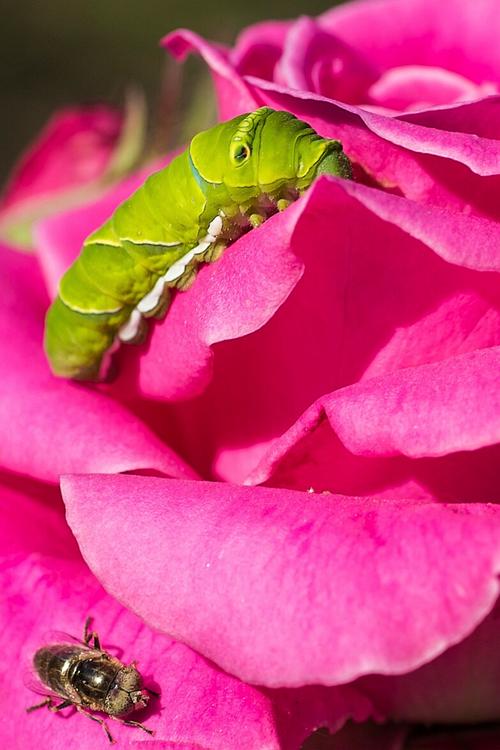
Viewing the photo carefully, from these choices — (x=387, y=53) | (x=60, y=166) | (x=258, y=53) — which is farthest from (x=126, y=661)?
(x=60, y=166)

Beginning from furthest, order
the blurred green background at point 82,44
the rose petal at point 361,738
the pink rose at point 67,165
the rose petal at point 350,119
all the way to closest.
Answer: the blurred green background at point 82,44 → the pink rose at point 67,165 → the rose petal at point 361,738 → the rose petal at point 350,119

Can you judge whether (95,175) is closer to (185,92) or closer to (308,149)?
(185,92)

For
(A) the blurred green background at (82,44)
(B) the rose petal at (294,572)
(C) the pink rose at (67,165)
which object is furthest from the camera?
(A) the blurred green background at (82,44)

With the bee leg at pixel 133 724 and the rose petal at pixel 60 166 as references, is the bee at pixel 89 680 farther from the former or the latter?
the rose petal at pixel 60 166

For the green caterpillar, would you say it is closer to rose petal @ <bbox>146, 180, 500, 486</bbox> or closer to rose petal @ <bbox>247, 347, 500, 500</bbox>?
rose petal @ <bbox>146, 180, 500, 486</bbox>

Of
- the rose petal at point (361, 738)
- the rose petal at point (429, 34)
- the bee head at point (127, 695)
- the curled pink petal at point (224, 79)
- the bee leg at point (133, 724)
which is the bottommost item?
the rose petal at point (361, 738)

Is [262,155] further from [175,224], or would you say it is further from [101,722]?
[101,722]

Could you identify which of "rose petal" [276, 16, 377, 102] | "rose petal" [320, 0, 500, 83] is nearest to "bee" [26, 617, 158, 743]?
"rose petal" [276, 16, 377, 102]

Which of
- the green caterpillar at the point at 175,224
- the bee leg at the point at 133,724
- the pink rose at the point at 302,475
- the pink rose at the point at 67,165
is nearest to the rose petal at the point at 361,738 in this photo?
the pink rose at the point at 302,475
